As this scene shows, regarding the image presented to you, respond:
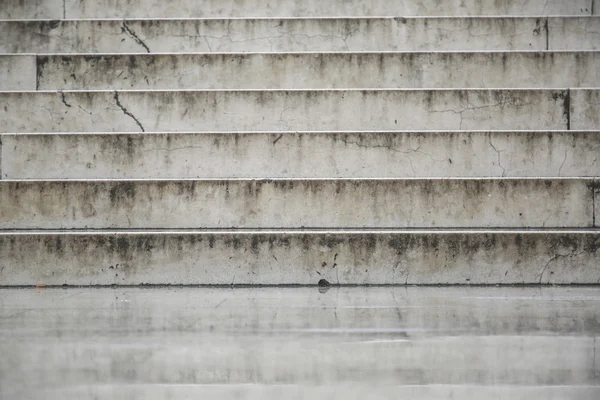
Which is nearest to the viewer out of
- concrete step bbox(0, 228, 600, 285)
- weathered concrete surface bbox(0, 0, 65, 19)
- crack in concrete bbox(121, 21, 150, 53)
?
concrete step bbox(0, 228, 600, 285)

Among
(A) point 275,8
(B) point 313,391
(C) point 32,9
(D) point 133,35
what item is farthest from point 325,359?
(C) point 32,9

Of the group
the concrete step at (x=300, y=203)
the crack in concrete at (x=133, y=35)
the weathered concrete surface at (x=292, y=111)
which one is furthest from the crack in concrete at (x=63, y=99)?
the crack in concrete at (x=133, y=35)

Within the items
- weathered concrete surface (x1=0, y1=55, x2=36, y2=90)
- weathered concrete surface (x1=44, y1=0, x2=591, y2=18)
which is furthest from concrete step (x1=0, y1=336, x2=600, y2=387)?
weathered concrete surface (x1=44, y1=0, x2=591, y2=18)

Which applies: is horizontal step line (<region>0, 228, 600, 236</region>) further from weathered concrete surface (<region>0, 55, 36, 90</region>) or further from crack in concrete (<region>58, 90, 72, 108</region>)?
weathered concrete surface (<region>0, 55, 36, 90</region>)

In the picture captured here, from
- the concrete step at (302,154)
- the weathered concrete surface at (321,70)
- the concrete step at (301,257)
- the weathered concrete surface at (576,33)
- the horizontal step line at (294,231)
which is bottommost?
the concrete step at (301,257)

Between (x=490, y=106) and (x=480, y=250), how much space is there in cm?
168

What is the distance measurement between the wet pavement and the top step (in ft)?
13.2

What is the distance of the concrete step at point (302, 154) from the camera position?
6574 mm

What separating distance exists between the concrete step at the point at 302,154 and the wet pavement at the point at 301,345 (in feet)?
4.54

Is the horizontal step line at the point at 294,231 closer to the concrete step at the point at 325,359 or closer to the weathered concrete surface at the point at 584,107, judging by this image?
the weathered concrete surface at the point at 584,107

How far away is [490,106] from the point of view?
7.02 metres

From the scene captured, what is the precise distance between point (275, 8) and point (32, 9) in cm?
242

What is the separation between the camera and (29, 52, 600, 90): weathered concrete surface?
7512 mm

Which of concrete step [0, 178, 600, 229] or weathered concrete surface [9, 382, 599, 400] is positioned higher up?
concrete step [0, 178, 600, 229]
